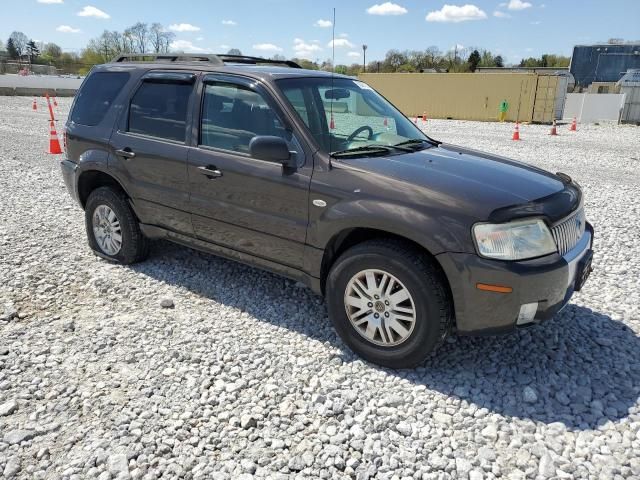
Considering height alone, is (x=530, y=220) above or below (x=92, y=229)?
above

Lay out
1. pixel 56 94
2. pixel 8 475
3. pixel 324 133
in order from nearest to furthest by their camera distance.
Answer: pixel 8 475 < pixel 324 133 < pixel 56 94

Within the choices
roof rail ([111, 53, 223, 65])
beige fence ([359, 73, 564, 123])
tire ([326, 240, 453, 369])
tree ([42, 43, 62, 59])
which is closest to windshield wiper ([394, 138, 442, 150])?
tire ([326, 240, 453, 369])

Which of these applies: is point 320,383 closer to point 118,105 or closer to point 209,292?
point 209,292

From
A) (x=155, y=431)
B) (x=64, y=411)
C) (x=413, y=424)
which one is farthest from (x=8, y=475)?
(x=413, y=424)

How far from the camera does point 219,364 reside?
131 inches

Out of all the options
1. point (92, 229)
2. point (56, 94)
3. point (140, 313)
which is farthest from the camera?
point (56, 94)

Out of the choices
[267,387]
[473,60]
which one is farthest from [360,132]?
[473,60]

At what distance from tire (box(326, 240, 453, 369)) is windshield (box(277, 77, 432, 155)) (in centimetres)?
84

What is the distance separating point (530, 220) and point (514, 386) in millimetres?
1071

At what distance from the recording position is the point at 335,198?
330cm

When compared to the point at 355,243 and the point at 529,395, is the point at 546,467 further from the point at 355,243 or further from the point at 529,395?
the point at 355,243

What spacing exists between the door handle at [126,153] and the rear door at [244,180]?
756 mm

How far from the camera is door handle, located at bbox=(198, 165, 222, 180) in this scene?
384 centimetres

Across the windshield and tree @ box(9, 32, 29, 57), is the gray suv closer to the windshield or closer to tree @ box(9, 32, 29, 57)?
the windshield
